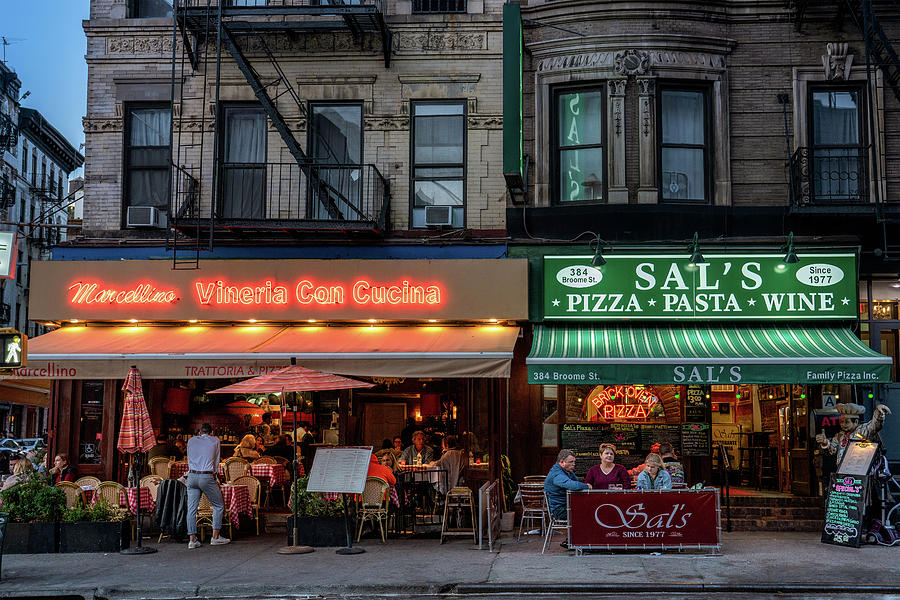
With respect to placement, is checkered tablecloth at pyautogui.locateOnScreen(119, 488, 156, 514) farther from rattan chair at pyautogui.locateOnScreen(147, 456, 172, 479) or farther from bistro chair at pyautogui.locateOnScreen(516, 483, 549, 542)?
bistro chair at pyautogui.locateOnScreen(516, 483, 549, 542)

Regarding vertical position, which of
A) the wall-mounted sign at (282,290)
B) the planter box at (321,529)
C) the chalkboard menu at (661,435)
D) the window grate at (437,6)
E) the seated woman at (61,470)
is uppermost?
the window grate at (437,6)

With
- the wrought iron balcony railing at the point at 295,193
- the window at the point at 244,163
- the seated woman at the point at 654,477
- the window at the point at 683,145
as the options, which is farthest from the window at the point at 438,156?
the seated woman at the point at 654,477

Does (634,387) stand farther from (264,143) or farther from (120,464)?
(120,464)

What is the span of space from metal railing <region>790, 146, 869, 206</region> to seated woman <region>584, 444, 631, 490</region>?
17.8 feet

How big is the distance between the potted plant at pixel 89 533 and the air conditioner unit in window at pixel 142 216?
506cm

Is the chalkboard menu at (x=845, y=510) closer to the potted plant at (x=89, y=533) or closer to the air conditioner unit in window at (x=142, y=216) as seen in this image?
the potted plant at (x=89, y=533)

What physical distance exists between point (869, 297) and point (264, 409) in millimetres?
10985

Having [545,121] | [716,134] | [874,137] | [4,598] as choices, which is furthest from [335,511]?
[874,137]

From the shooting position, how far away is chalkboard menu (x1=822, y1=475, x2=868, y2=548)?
1330 cm

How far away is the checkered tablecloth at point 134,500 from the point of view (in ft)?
47.0

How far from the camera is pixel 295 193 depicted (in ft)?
55.2

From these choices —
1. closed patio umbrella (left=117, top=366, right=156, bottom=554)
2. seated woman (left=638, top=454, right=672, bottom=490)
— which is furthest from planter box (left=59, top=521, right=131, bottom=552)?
seated woman (left=638, top=454, right=672, bottom=490)

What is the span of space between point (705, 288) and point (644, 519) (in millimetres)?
4540

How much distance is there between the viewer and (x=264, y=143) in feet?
56.3
